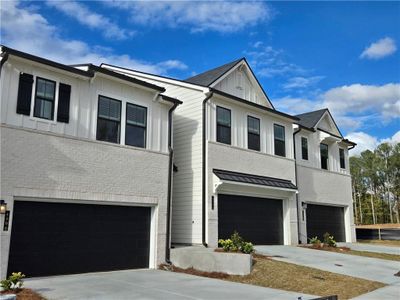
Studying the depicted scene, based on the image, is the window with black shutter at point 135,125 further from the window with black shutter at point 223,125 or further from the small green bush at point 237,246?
the small green bush at point 237,246

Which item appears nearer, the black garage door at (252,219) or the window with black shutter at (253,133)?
the black garage door at (252,219)

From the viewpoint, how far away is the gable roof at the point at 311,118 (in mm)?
25038

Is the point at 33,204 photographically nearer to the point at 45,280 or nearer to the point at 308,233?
the point at 45,280

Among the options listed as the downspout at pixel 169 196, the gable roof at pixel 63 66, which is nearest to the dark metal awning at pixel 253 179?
the downspout at pixel 169 196

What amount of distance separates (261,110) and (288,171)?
3.76 metres

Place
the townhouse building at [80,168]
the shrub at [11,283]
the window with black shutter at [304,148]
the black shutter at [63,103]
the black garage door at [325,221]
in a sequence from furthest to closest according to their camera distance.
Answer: the window with black shutter at [304,148]
the black garage door at [325,221]
the black shutter at [63,103]
the townhouse building at [80,168]
the shrub at [11,283]

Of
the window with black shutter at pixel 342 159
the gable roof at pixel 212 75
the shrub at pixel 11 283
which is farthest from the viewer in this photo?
the window with black shutter at pixel 342 159

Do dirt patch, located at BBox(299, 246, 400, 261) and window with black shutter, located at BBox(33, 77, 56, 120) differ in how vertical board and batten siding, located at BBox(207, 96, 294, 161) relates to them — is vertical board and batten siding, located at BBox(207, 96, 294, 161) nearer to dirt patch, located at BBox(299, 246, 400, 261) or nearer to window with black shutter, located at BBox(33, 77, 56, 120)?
dirt patch, located at BBox(299, 246, 400, 261)

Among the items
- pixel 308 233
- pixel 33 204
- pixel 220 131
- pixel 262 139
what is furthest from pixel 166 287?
pixel 308 233

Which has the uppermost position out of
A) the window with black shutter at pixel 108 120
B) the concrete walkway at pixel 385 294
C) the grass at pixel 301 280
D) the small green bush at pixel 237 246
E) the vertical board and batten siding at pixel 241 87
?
the vertical board and batten siding at pixel 241 87

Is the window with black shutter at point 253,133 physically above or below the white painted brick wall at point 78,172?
above

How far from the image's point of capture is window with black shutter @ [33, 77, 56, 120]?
12.1m

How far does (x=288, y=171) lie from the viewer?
21.0m

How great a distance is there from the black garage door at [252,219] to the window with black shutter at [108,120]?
5.59 metres
